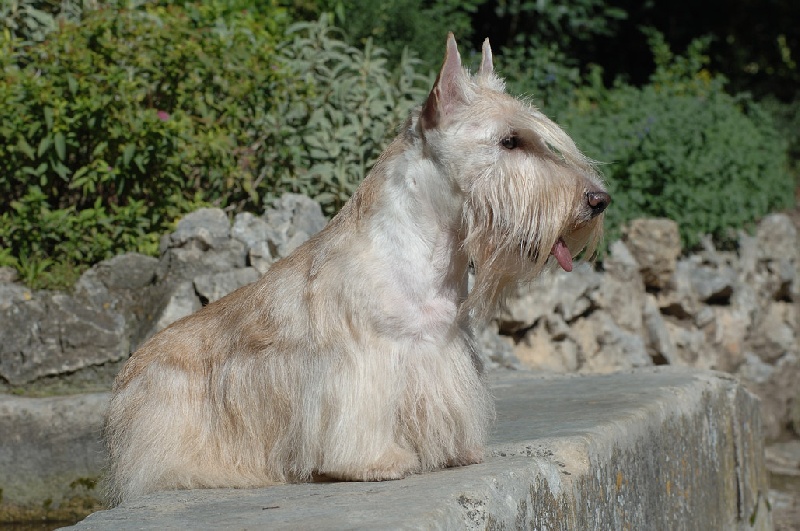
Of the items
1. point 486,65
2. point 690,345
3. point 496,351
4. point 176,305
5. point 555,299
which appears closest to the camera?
point 486,65

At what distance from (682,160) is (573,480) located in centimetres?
637

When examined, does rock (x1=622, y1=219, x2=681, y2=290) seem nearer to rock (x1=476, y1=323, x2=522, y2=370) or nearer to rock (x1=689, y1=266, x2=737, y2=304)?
rock (x1=689, y1=266, x2=737, y2=304)

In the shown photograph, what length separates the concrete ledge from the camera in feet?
10.2

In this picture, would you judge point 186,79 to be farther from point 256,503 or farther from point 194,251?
point 256,503

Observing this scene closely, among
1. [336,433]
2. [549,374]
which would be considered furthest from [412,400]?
[549,374]

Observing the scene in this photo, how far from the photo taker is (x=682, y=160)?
9688 mm

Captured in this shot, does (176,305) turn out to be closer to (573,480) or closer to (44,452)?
(44,452)

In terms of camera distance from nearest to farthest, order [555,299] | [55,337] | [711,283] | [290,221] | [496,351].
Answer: [55,337], [290,221], [496,351], [555,299], [711,283]

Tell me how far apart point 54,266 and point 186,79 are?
1456 mm

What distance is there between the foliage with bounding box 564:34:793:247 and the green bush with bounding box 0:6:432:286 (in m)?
2.44

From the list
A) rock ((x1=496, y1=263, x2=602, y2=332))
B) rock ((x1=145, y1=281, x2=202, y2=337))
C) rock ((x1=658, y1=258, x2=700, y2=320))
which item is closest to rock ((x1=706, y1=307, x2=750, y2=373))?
rock ((x1=658, y1=258, x2=700, y2=320))

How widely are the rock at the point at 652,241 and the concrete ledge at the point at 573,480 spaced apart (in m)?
2.58

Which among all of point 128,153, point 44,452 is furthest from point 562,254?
point 128,153

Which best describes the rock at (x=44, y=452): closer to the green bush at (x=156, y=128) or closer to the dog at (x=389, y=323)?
the dog at (x=389, y=323)
